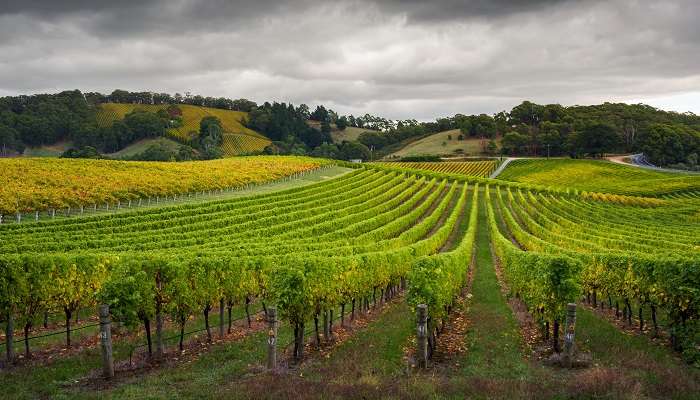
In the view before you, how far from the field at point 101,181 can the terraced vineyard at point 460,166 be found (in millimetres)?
50947

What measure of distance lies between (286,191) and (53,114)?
131 metres

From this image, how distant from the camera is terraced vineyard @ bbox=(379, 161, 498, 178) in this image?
125713 mm

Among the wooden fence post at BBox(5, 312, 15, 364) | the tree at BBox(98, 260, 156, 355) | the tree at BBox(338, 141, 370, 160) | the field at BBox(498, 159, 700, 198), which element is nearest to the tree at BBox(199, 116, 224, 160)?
the tree at BBox(338, 141, 370, 160)

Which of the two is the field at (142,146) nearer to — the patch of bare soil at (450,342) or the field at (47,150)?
the field at (47,150)

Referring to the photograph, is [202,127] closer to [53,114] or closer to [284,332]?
[53,114]

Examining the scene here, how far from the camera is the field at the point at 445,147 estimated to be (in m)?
164

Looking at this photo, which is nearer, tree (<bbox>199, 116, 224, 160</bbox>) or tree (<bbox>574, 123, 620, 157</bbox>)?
tree (<bbox>574, 123, 620, 157</bbox>)

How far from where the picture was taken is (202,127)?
178 meters

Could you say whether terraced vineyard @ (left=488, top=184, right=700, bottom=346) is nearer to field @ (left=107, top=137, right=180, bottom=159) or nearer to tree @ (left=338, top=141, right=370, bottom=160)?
tree @ (left=338, top=141, right=370, bottom=160)

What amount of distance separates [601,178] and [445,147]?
66.3m

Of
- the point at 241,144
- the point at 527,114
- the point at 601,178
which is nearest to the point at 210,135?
the point at 241,144

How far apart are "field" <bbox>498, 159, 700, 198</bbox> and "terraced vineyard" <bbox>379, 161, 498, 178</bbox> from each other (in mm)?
4218

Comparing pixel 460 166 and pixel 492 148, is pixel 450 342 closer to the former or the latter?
→ pixel 460 166

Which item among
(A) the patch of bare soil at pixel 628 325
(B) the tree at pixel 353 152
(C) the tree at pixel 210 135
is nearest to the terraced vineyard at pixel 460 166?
(B) the tree at pixel 353 152
